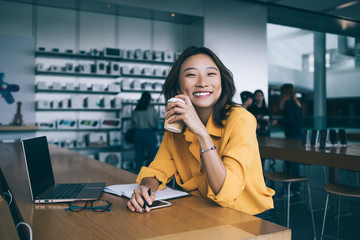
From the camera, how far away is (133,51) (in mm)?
6875

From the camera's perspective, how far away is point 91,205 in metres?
1.17

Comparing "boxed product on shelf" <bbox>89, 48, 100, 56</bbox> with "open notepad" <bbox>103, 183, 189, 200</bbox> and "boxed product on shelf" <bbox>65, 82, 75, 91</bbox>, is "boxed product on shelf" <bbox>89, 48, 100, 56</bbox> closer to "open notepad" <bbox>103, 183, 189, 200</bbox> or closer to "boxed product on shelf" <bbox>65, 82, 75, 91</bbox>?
"boxed product on shelf" <bbox>65, 82, 75, 91</bbox>

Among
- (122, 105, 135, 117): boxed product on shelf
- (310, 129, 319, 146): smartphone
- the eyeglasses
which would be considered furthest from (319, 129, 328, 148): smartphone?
(122, 105, 135, 117): boxed product on shelf

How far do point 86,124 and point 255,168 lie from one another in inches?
221

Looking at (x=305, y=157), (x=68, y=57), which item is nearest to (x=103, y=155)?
(x=68, y=57)

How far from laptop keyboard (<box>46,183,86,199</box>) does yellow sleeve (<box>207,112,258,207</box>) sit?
0.59 m

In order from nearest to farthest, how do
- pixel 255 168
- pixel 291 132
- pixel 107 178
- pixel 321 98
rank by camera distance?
pixel 255 168 < pixel 107 178 < pixel 291 132 < pixel 321 98

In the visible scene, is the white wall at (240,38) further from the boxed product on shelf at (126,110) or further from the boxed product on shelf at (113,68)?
the boxed product on shelf at (126,110)

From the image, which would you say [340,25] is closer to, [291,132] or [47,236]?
[291,132]

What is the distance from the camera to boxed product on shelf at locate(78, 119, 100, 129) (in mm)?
6395

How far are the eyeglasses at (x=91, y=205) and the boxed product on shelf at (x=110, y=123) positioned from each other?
17.7 feet

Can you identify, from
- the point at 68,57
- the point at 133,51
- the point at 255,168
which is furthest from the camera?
the point at 133,51

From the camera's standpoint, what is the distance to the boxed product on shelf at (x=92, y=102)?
6383 millimetres

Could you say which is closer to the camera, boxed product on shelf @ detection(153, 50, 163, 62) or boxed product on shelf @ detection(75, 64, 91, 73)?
boxed product on shelf @ detection(75, 64, 91, 73)
